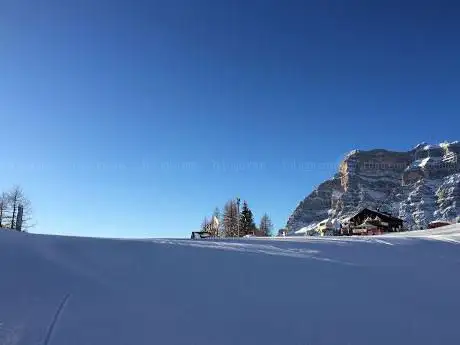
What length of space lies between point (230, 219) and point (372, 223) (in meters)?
29.7

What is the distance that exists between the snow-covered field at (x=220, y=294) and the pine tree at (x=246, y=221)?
60.8 meters

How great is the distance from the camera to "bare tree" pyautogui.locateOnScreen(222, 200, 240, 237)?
249ft

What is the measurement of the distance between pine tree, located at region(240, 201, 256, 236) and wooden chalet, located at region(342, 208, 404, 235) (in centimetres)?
1575

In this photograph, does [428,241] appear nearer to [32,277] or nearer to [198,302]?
[198,302]

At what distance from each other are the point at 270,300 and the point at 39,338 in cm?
380

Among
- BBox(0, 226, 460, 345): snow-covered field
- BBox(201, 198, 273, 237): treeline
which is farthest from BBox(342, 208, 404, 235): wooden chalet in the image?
BBox(0, 226, 460, 345): snow-covered field

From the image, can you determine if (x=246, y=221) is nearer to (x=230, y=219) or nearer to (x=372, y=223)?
(x=230, y=219)

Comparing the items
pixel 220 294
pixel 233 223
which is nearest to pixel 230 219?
pixel 233 223

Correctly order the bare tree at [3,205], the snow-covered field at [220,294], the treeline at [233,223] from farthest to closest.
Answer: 1. the treeline at [233,223]
2. the bare tree at [3,205]
3. the snow-covered field at [220,294]

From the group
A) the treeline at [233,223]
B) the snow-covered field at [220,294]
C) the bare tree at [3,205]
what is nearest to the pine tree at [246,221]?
the treeline at [233,223]

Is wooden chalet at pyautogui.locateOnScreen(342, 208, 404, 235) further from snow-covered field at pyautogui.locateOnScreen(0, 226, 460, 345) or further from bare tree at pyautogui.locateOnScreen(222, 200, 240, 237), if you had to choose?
snow-covered field at pyautogui.locateOnScreen(0, 226, 460, 345)

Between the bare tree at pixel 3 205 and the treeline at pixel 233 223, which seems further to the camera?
the treeline at pixel 233 223

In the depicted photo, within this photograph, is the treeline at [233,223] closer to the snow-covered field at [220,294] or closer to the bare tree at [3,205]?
the bare tree at [3,205]

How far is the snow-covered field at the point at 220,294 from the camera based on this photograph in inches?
292
